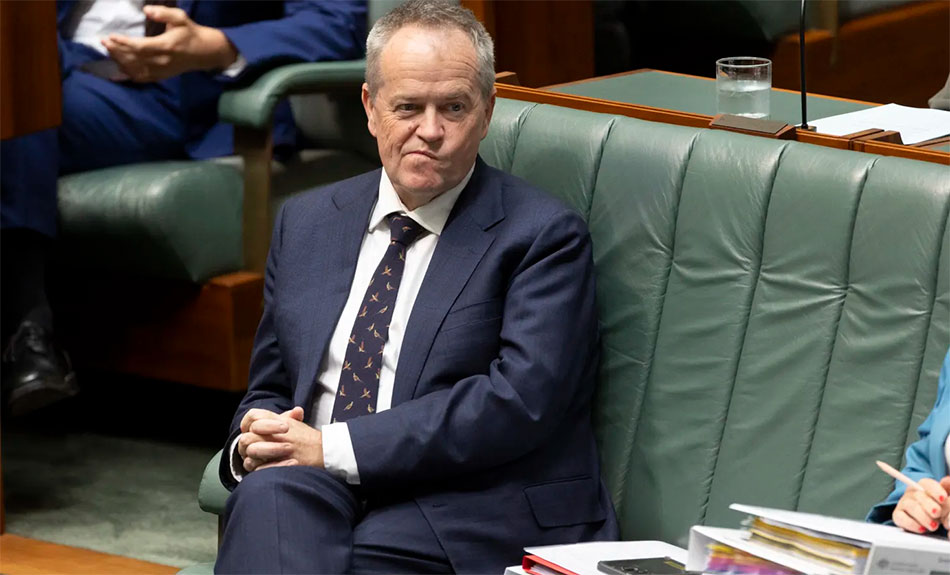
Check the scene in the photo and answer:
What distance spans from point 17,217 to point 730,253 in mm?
1660

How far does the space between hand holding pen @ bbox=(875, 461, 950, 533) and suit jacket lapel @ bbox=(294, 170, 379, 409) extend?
0.77 meters

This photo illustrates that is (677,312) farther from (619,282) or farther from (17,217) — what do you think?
(17,217)

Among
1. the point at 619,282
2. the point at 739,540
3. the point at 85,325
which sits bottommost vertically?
the point at 85,325

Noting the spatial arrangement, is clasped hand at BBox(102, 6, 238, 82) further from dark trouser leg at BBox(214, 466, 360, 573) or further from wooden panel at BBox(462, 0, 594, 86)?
dark trouser leg at BBox(214, 466, 360, 573)

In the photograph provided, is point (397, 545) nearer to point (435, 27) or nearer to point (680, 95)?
point (435, 27)

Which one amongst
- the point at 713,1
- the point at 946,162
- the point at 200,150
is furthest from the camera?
the point at 713,1

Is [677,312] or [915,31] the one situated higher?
[915,31]

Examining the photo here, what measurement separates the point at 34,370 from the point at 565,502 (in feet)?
4.63

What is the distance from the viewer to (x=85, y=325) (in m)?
3.19

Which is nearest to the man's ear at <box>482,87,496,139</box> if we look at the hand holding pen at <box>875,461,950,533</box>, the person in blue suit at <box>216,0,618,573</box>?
the person in blue suit at <box>216,0,618,573</box>

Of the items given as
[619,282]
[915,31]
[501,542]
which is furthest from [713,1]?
[501,542]

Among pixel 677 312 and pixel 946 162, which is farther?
pixel 677 312

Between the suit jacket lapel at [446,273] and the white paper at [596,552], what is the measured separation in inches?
11.0

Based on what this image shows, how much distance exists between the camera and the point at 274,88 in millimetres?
2896
